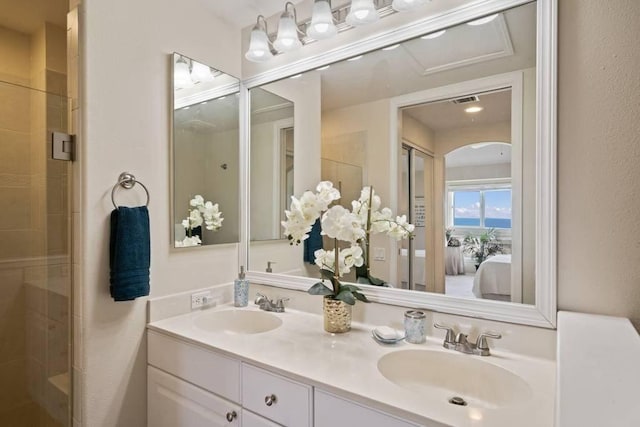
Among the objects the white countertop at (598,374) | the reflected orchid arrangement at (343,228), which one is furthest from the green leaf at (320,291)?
the white countertop at (598,374)

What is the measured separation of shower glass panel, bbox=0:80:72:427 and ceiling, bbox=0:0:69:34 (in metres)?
0.58

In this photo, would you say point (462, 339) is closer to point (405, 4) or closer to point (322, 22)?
point (405, 4)

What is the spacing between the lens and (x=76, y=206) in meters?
1.37

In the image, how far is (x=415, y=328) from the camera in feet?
4.18

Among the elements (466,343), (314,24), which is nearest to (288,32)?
(314,24)

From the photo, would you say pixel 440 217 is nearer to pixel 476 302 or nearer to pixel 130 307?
pixel 476 302

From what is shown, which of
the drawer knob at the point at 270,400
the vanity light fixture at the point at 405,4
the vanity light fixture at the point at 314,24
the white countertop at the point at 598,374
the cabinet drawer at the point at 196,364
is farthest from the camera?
the vanity light fixture at the point at 314,24

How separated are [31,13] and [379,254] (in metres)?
2.28

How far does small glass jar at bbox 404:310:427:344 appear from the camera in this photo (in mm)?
1269

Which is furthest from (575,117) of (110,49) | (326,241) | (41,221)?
(41,221)

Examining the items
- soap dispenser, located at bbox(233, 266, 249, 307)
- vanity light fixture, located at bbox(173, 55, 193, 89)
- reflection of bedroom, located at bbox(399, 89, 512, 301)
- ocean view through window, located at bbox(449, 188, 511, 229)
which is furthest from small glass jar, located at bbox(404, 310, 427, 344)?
vanity light fixture, located at bbox(173, 55, 193, 89)

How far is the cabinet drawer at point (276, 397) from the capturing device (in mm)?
1037

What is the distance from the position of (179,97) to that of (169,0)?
1.49 ft

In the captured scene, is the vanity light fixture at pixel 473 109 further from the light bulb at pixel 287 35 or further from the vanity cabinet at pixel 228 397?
the vanity cabinet at pixel 228 397
